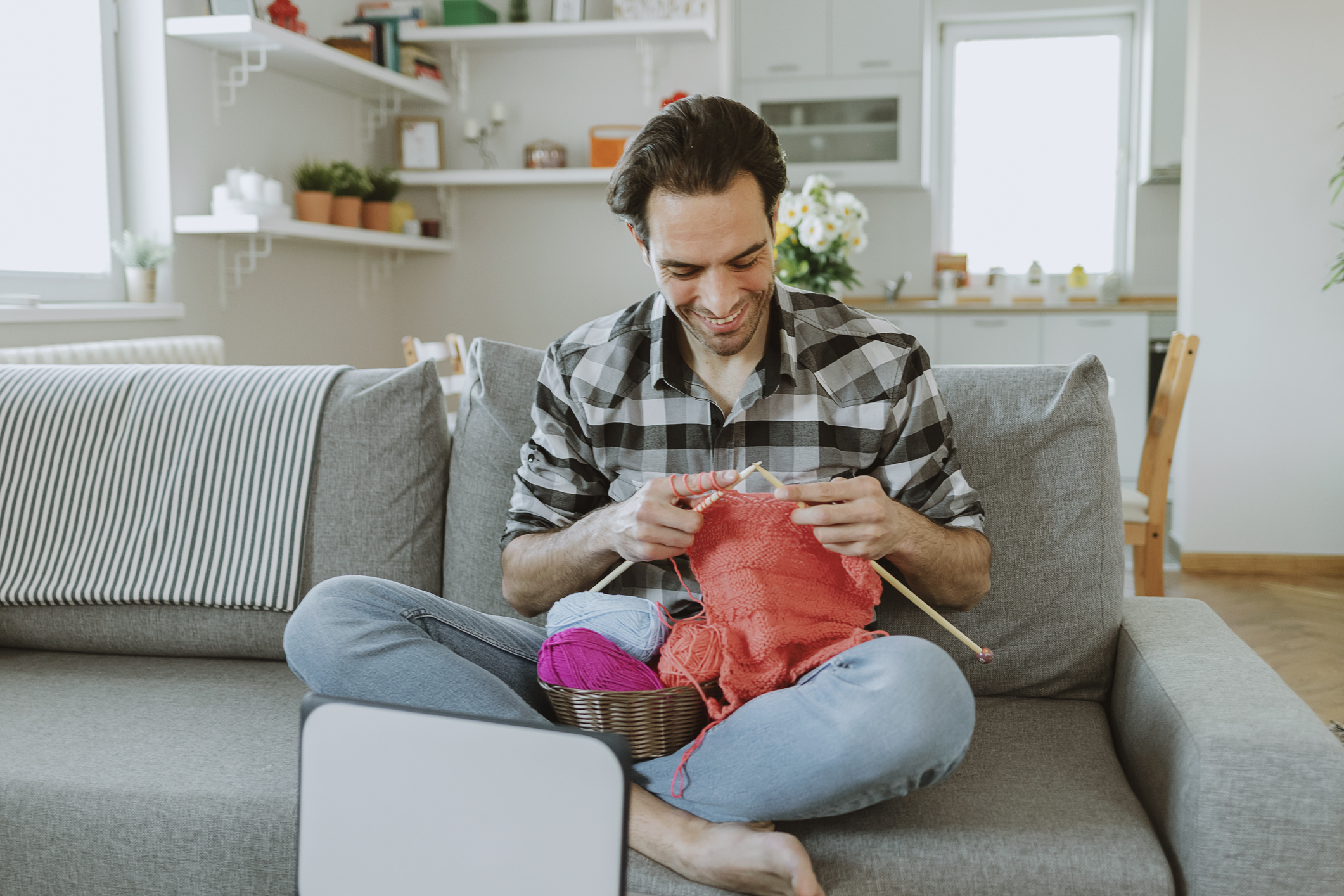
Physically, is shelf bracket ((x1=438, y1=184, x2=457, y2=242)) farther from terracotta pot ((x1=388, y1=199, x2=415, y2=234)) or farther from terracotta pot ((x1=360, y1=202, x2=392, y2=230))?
terracotta pot ((x1=360, y1=202, x2=392, y2=230))

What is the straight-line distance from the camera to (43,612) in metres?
1.62

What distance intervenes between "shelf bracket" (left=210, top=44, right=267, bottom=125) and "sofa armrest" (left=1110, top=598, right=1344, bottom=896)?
10.5 feet

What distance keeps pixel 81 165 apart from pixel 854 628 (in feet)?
9.40

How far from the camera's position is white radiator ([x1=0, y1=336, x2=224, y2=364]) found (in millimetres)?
2447

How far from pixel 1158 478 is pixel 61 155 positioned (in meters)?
3.07

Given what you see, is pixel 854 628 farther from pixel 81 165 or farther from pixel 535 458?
pixel 81 165

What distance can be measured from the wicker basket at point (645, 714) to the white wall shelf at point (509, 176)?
11.2 feet

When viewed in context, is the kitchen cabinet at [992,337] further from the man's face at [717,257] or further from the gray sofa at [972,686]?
the man's face at [717,257]

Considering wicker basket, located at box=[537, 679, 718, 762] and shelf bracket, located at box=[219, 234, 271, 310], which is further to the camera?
shelf bracket, located at box=[219, 234, 271, 310]

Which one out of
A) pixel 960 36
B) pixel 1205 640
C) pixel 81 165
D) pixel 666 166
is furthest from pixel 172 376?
pixel 960 36

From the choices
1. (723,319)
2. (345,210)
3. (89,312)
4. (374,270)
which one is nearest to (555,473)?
(723,319)

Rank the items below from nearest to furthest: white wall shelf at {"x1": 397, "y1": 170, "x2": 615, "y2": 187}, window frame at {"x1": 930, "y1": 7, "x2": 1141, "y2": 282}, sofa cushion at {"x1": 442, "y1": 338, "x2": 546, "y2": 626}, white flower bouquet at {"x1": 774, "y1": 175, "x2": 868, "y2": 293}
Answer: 1. sofa cushion at {"x1": 442, "y1": 338, "x2": 546, "y2": 626}
2. white flower bouquet at {"x1": 774, "y1": 175, "x2": 868, "y2": 293}
3. white wall shelf at {"x1": 397, "y1": 170, "x2": 615, "y2": 187}
4. window frame at {"x1": 930, "y1": 7, "x2": 1141, "y2": 282}

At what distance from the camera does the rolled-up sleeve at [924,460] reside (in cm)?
131

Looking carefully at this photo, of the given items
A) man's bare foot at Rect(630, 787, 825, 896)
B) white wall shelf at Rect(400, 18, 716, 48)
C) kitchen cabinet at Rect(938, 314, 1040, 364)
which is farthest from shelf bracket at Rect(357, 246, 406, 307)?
man's bare foot at Rect(630, 787, 825, 896)
